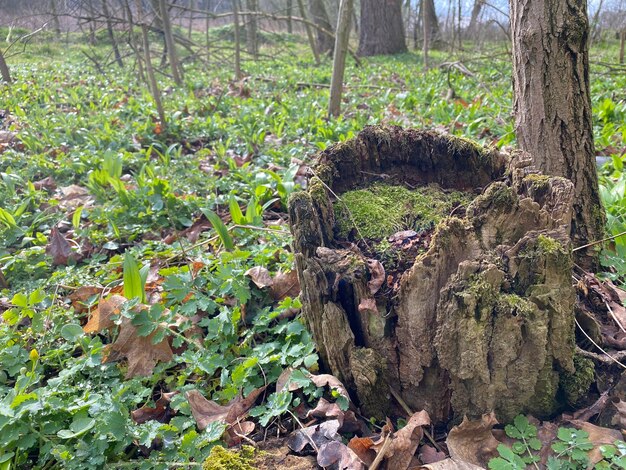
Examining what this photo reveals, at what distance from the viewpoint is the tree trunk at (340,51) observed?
5.02 meters

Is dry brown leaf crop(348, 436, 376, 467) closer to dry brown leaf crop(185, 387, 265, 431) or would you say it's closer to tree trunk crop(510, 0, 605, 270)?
dry brown leaf crop(185, 387, 265, 431)

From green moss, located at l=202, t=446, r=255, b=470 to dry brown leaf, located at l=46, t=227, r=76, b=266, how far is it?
198 centimetres

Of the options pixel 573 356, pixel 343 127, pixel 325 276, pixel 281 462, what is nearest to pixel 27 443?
pixel 281 462

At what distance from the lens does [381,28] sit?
13219 millimetres

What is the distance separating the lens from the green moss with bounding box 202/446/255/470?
1.45 meters

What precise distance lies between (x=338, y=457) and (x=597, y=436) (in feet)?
2.58

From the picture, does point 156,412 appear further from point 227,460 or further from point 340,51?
point 340,51

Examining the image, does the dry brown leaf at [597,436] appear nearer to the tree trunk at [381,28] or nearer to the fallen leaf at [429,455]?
the fallen leaf at [429,455]

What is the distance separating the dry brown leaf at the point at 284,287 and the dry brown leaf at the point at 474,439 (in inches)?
39.8

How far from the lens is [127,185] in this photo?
3857mm

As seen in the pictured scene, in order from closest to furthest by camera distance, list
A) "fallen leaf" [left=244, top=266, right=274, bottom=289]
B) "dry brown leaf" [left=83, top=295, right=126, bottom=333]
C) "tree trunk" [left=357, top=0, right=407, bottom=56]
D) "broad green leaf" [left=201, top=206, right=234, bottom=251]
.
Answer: "dry brown leaf" [left=83, top=295, right=126, bottom=333] < "fallen leaf" [left=244, top=266, right=274, bottom=289] < "broad green leaf" [left=201, top=206, right=234, bottom=251] < "tree trunk" [left=357, top=0, right=407, bottom=56]

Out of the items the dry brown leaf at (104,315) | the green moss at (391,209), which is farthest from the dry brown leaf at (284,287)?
the dry brown leaf at (104,315)

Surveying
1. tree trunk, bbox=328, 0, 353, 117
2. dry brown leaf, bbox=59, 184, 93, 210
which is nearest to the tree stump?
dry brown leaf, bbox=59, 184, 93, 210

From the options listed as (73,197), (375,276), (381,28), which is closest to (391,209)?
(375,276)
